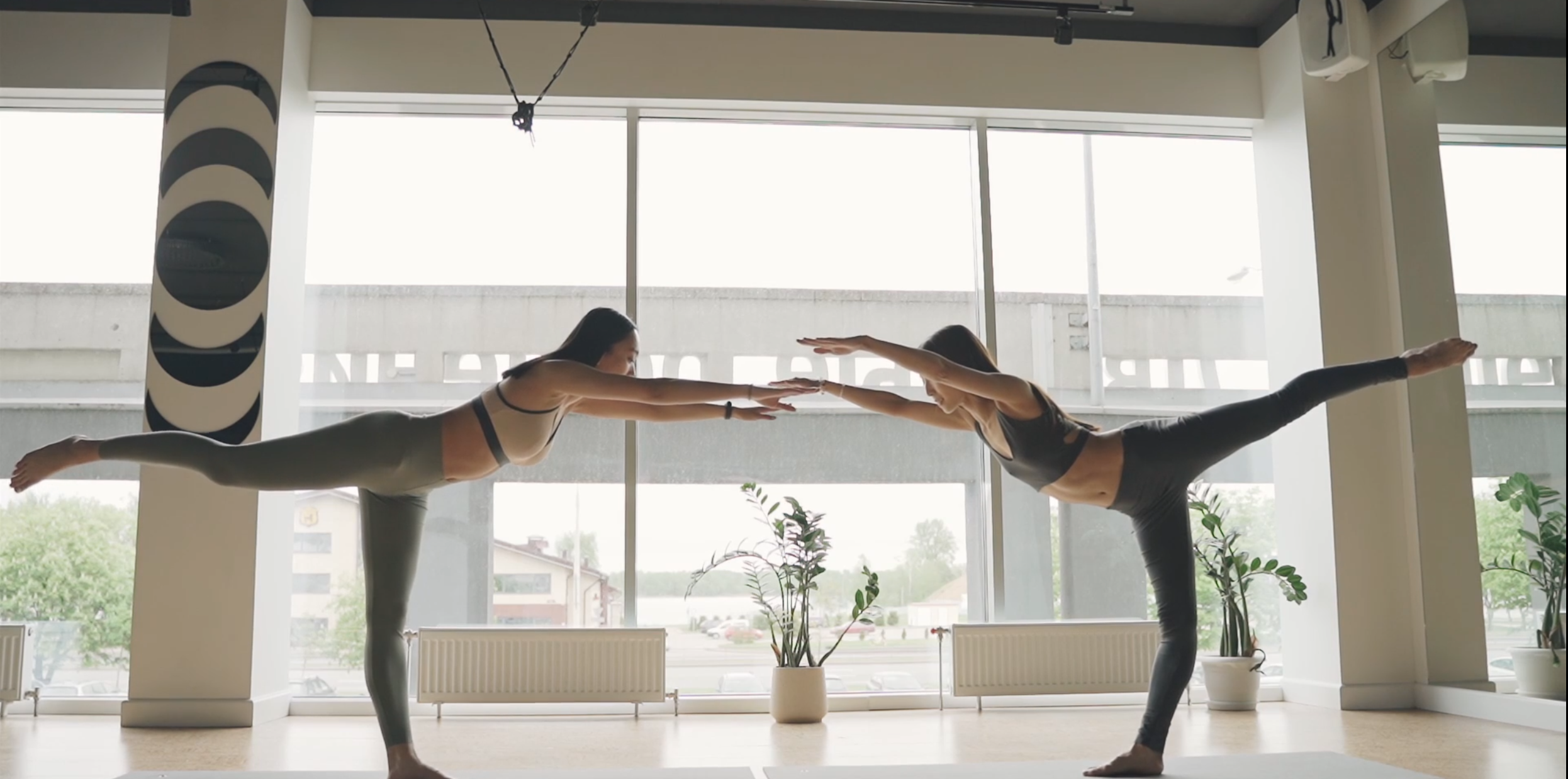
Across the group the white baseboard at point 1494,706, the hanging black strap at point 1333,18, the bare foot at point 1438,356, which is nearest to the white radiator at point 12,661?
the bare foot at point 1438,356

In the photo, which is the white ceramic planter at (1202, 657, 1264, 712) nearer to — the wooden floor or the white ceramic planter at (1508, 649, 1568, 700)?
the wooden floor

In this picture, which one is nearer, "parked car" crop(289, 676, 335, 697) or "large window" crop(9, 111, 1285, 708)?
"parked car" crop(289, 676, 335, 697)

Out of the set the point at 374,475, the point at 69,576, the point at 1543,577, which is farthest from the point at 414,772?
the point at 1543,577

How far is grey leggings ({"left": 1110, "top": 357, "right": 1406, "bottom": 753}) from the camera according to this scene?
3.12 m

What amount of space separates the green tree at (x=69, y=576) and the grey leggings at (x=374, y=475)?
2.66 m

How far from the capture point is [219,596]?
187 inches

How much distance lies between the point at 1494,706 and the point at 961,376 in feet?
10.5

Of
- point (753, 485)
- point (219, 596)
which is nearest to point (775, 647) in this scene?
point (753, 485)

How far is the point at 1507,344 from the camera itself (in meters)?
4.61

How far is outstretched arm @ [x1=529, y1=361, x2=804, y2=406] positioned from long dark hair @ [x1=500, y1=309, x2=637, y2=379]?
71mm

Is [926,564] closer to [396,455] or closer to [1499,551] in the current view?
[1499,551]

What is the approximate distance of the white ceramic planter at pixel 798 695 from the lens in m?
4.82

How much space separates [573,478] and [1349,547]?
3.74 metres

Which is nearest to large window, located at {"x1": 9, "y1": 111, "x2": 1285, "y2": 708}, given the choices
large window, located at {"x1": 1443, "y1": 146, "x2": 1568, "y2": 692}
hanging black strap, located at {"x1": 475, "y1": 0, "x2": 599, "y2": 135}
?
hanging black strap, located at {"x1": 475, "y1": 0, "x2": 599, "y2": 135}
